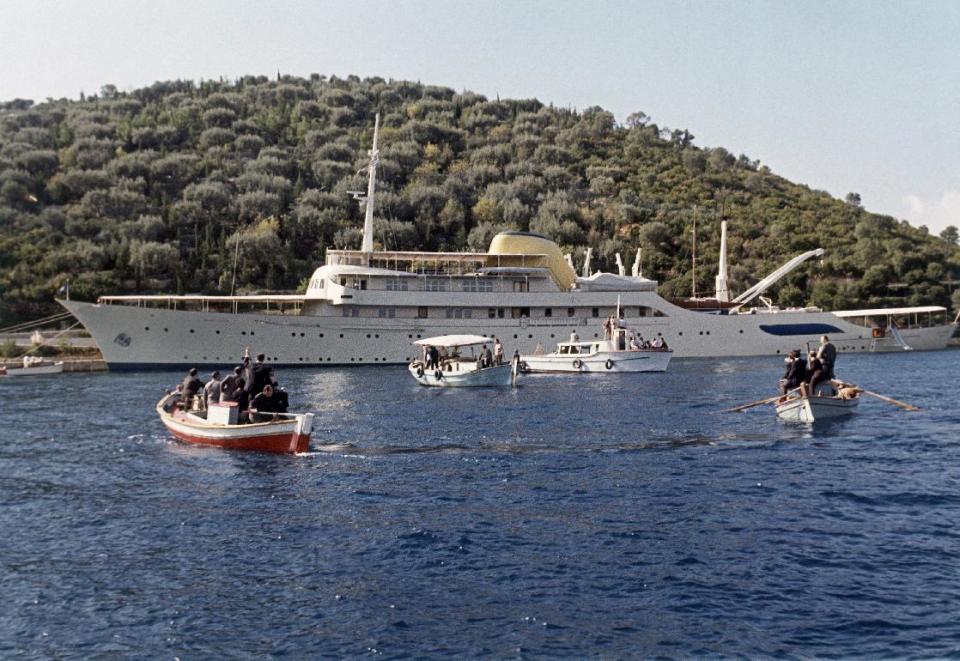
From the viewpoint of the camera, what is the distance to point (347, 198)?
82.8 m

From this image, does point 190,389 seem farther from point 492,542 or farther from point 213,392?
point 492,542

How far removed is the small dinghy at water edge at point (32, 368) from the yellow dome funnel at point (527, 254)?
25898 mm

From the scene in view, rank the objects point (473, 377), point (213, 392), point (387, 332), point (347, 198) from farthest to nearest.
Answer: point (347, 198) < point (387, 332) < point (473, 377) < point (213, 392)

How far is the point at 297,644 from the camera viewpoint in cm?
998

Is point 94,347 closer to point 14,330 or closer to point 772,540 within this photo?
point 14,330

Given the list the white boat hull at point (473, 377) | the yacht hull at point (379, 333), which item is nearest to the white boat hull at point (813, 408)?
the white boat hull at point (473, 377)

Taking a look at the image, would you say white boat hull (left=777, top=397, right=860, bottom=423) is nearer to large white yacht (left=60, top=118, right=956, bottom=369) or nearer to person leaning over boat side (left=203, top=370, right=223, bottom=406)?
→ person leaning over boat side (left=203, top=370, right=223, bottom=406)

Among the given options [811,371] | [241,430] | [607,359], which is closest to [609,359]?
Result: [607,359]

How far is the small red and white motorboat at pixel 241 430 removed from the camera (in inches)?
832

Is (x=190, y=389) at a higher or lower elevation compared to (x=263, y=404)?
higher

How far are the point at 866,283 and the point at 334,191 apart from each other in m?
50.0

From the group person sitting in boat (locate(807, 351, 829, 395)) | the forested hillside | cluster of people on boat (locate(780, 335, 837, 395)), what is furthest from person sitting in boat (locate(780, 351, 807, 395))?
the forested hillside

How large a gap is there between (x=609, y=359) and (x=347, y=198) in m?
43.8

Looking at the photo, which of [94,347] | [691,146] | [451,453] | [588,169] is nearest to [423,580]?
[451,453]
